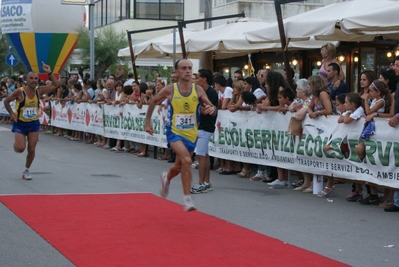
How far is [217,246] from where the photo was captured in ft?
27.3

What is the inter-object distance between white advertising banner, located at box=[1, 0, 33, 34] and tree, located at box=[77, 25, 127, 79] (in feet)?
38.0

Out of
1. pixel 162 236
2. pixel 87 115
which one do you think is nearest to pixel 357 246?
pixel 162 236

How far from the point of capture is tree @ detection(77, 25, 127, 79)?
5206cm

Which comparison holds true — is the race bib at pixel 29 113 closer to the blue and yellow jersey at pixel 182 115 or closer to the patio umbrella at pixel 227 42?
the blue and yellow jersey at pixel 182 115

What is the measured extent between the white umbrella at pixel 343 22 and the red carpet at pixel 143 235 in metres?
4.80

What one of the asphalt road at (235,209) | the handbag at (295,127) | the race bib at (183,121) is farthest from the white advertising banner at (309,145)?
the race bib at (183,121)

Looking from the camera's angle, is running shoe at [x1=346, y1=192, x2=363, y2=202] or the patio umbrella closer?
running shoe at [x1=346, y1=192, x2=363, y2=202]

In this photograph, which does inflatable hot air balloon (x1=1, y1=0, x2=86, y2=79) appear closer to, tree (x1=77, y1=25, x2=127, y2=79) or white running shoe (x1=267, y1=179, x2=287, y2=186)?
tree (x1=77, y1=25, x2=127, y2=79)

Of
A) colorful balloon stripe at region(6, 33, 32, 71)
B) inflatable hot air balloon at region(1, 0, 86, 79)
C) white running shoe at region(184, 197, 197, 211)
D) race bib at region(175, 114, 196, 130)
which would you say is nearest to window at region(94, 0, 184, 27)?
inflatable hot air balloon at region(1, 0, 86, 79)

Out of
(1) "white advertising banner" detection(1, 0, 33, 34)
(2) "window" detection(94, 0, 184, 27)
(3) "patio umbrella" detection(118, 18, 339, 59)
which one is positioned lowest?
(3) "patio umbrella" detection(118, 18, 339, 59)

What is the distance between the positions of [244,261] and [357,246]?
64.0 inches

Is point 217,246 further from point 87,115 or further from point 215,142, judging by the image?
point 87,115

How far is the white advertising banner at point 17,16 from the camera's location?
37875mm

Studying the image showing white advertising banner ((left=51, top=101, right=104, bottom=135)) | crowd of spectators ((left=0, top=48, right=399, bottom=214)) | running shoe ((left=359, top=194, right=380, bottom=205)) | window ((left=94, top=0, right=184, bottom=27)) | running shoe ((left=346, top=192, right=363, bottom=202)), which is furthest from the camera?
window ((left=94, top=0, right=184, bottom=27))
